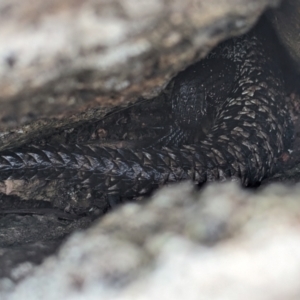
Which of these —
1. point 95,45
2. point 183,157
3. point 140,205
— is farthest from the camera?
point 183,157

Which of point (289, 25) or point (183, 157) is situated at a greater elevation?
point (289, 25)

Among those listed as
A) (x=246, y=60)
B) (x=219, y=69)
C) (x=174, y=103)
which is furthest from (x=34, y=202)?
(x=246, y=60)

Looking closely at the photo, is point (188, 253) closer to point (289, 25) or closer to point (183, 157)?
point (183, 157)

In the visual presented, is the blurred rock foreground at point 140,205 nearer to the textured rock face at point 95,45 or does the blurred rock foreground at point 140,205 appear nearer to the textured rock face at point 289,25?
the textured rock face at point 95,45

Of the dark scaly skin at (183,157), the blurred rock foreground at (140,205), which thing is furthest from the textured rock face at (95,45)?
the dark scaly skin at (183,157)

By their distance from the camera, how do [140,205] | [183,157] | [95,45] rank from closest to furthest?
[95,45]
[140,205]
[183,157]

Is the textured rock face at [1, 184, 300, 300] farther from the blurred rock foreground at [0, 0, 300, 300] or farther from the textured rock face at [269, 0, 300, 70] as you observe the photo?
the textured rock face at [269, 0, 300, 70]

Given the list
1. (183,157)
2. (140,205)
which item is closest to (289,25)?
(183,157)

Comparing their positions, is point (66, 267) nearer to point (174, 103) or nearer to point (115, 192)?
point (115, 192)

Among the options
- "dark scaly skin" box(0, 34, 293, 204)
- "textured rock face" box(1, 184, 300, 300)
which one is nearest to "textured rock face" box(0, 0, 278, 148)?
"textured rock face" box(1, 184, 300, 300)
